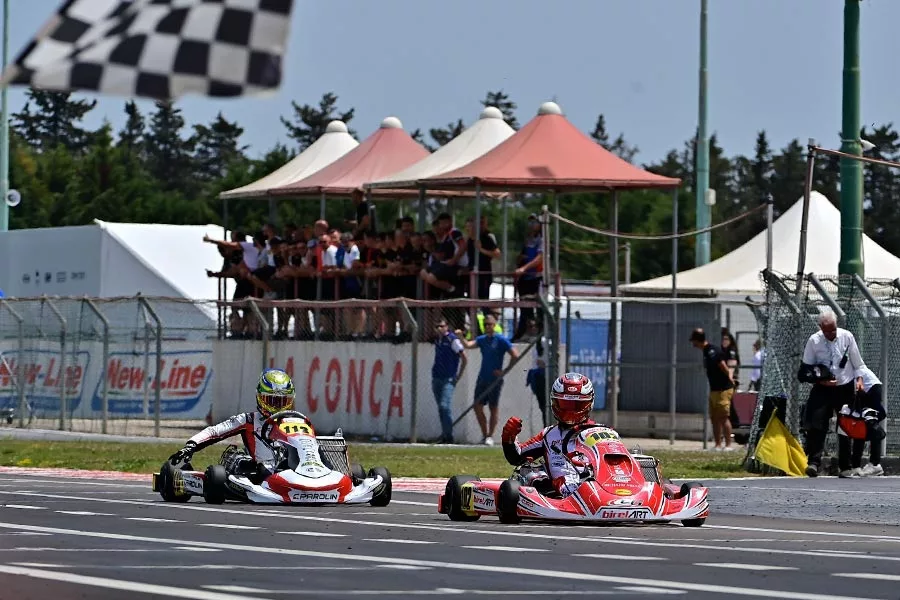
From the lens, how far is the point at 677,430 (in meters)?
28.6

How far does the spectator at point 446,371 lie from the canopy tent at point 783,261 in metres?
8.77

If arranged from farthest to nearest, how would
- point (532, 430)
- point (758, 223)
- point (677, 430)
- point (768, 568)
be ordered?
point (758, 223) < point (677, 430) < point (532, 430) < point (768, 568)

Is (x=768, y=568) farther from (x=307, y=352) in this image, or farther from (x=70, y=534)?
(x=307, y=352)

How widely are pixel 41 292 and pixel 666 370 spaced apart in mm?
13900

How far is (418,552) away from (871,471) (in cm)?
985

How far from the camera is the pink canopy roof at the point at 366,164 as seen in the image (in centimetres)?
3331

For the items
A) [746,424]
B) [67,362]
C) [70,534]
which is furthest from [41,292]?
[70,534]

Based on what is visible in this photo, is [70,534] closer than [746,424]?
Yes

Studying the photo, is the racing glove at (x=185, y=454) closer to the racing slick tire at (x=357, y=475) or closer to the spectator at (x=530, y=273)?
the racing slick tire at (x=357, y=475)

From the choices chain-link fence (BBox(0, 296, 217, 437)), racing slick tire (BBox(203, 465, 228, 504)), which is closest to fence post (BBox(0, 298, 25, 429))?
chain-link fence (BBox(0, 296, 217, 437))

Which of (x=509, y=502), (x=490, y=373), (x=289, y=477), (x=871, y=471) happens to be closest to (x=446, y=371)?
(x=490, y=373)

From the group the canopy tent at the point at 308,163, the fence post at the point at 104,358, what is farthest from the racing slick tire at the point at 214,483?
the canopy tent at the point at 308,163

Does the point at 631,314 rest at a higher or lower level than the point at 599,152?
lower

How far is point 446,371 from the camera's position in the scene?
2625cm
